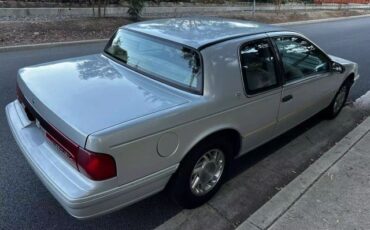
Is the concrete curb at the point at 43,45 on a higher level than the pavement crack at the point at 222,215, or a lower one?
higher

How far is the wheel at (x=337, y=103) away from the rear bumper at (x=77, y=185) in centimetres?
328

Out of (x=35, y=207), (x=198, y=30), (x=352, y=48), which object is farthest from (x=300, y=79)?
(x=352, y=48)

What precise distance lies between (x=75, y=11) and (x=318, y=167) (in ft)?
40.6

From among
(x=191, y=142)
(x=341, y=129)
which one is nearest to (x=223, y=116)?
(x=191, y=142)

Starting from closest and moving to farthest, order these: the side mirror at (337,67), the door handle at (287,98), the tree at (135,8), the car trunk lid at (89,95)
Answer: the car trunk lid at (89,95), the door handle at (287,98), the side mirror at (337,67), the tree at (135,8)

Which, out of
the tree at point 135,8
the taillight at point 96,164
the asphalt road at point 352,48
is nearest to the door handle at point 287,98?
the taillight at point 96,164

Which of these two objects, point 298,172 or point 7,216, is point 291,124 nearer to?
point 298,172

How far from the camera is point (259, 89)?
11.2 ft

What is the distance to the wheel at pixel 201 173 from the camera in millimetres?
2912

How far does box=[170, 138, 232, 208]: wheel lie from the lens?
115 inches

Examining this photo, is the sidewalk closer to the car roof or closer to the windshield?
the windshield

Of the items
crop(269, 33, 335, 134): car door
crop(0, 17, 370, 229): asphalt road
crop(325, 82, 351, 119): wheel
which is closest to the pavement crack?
crop(0, 17, 370, 229): asphalt road

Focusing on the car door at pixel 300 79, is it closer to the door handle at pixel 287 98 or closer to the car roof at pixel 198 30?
the door handle at pixel 287 98

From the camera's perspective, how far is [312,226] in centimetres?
295
